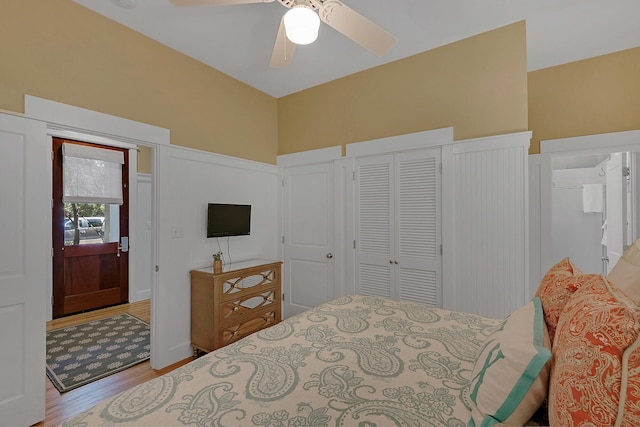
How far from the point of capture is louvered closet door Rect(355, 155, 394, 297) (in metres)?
3.01

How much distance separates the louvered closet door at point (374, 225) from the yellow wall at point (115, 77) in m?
1.46

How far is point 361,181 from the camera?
319 cm

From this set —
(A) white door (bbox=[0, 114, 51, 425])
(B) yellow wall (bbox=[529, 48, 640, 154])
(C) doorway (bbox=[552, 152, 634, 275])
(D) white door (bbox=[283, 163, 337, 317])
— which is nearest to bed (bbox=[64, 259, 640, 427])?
(A) white door (bbox=[0, 114, 51, 425])

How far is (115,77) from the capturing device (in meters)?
2.30

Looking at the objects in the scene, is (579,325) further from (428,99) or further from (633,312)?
(428,99)

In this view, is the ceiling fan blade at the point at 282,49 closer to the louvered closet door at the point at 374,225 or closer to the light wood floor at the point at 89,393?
the louvered closet door at the point at 374,225

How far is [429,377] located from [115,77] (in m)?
2.98

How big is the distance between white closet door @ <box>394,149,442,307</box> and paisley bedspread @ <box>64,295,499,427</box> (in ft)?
3.93

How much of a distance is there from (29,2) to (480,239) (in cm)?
380

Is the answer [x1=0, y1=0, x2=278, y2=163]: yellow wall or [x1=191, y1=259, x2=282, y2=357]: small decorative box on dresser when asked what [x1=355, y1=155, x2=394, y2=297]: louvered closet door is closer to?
[x1=191, y1=259, x2=282, y2=357]: small decorative box on dresser

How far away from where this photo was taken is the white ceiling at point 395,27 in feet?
6.97

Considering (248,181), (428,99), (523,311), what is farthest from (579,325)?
(248,181)

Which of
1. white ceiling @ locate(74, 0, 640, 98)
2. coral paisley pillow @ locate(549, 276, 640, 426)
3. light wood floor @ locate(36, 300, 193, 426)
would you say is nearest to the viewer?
coral paisley pillow @ locate(549, 276, 640, 426)

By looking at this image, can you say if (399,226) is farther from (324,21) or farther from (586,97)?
(586,97)
